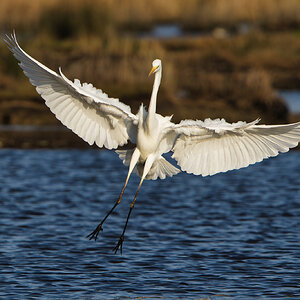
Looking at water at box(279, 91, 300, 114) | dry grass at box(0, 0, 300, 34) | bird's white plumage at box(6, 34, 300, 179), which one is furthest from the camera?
dry grass at box(0, 0, 300, 34)

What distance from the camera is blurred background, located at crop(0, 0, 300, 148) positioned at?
2384 cm

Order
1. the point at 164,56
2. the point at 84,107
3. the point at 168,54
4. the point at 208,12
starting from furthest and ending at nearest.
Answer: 1. the point at 208,12
2. the point at 168,54
3. the point at 164,56
4. the point at 84,107

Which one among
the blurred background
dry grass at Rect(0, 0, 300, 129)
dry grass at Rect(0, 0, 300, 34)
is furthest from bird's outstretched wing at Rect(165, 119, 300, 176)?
dry grass at Rect(0, 0, 300, 34)

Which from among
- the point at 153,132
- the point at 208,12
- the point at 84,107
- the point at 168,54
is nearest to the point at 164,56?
the point at 168,54

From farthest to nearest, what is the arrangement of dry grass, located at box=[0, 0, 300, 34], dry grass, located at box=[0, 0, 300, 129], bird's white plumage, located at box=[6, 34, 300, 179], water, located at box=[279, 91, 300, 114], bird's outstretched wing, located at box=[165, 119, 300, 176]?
dry grass, located at box=[0, 0, 300, 34]
water, located at box=[279, 91, 300, 114]
dry grass, located at box=[0, 0, 300, 129]
bird's white plumage, located at box=[6, 34, 300, 179]
bird's outstretched wing, located at box=[165, 119, 300, 176]

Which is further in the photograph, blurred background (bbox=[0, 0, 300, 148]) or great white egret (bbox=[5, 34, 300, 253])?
blurred background (bbox=[0, 0, 300, 148])

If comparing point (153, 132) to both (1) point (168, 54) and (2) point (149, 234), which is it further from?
(1) point (168, 54)

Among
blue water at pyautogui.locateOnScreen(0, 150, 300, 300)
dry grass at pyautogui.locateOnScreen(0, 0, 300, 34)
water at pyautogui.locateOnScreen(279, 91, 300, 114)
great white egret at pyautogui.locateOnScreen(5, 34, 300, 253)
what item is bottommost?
blue water at pyautogui.locateOnScreen(0, 150, 300, 300)

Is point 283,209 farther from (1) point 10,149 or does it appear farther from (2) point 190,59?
(2) point 190,59

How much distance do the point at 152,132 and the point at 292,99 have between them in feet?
72.4

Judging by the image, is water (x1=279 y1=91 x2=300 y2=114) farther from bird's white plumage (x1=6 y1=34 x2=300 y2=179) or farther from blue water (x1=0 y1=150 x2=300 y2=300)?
bird's white plumage (x1=6 y1=34 x2=300 y2=179)

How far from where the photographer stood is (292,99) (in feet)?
102

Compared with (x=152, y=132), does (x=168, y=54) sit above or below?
above

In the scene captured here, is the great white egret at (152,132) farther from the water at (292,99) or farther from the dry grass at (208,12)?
the dry grass at (208,12)
